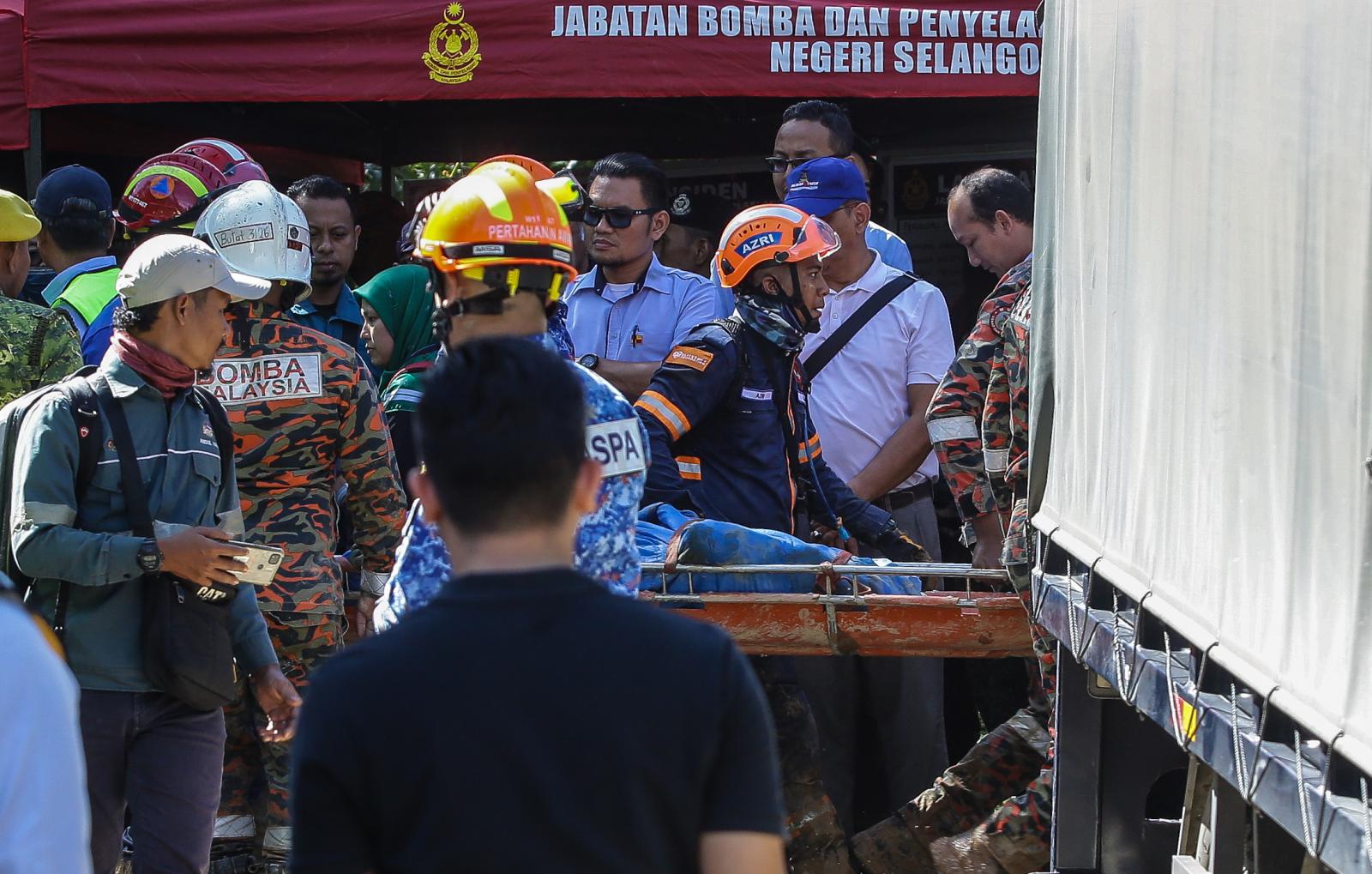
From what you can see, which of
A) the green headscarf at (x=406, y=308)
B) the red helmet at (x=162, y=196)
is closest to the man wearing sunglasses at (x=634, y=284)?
the green headscarf at (x=406, y=308)

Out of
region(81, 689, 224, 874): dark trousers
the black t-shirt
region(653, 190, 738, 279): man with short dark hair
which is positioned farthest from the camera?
region(653, 190, 738, 279): man with short dark hair

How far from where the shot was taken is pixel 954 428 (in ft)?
17.0

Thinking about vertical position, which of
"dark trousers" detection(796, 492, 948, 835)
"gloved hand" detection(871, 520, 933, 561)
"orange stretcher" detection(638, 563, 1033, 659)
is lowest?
"dark trousers" detection(796, 492, 948, 835)

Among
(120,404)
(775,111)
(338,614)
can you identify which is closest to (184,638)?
(120,404)

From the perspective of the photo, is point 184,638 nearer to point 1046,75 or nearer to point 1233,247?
point 1233,247

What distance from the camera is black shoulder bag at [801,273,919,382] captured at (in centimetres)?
Result: 598

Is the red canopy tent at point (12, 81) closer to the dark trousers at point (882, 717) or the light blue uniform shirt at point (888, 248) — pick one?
the light blue uniform shirt at point (888, 248)

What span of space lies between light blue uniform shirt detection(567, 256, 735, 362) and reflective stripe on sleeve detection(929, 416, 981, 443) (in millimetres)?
1089

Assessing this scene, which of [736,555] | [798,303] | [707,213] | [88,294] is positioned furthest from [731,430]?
[707,213]

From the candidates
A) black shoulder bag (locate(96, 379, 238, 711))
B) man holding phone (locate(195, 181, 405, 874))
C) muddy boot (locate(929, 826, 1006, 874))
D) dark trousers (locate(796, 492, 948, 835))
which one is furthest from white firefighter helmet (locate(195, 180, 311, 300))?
muddy boot (locate(929, 826, 1006, 874))

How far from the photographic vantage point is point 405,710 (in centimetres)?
168

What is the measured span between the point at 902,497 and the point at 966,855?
5.35 feet

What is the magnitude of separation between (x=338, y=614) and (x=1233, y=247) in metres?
2.90

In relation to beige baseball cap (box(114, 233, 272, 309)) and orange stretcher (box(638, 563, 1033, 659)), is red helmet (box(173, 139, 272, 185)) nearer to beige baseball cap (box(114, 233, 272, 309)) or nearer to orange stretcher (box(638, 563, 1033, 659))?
beige baseball cap (box(114, 233, 272, 309))
